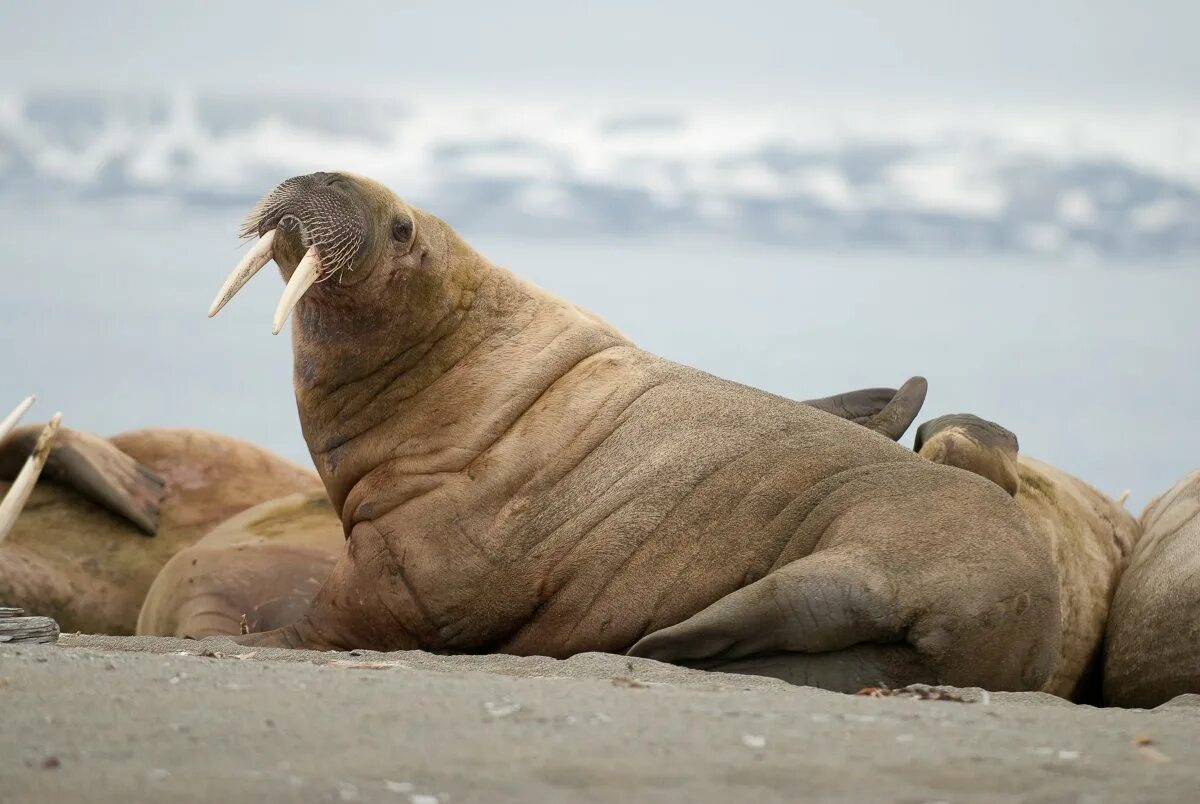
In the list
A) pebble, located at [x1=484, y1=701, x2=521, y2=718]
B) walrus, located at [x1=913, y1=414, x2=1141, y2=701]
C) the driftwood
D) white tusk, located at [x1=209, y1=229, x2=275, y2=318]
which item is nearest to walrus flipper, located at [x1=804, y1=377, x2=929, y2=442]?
walrus, located at [x1=913, y1=414, x2=1141, y2=701]

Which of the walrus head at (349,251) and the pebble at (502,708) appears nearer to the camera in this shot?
the pebble at (502,708)

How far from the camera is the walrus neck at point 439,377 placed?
574 centimetres

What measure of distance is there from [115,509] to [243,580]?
4.65 feet

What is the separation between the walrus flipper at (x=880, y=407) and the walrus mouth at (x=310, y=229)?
177 centimetres

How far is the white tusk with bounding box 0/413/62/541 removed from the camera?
704cm

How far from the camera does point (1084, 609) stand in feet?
19.4

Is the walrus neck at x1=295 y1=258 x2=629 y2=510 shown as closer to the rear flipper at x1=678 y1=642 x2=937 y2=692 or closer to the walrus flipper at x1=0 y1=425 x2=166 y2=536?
the rear flipper at x1=678 y1=642 x2=937 y2=692

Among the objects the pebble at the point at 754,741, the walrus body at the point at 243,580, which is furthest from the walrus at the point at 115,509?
the pebble at the point at 754,741

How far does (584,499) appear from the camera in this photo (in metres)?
5.46

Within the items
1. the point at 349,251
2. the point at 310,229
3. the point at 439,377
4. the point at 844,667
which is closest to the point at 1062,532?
the point at 844,667

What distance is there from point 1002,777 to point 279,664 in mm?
1746

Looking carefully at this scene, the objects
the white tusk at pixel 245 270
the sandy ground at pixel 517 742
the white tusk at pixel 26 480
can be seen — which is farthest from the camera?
the white tusk at pixel 26 480

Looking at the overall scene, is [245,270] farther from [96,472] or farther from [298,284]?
[96,472]

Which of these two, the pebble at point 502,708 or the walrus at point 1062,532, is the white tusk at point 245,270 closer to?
the walrus at point 1062,532
